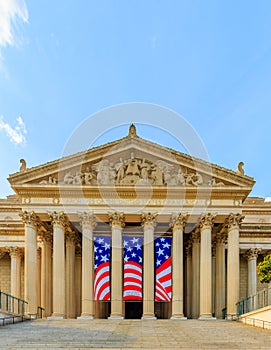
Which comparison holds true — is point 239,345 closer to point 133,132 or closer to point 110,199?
point 110,199

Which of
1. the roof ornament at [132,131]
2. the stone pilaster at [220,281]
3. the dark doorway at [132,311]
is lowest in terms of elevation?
the dark doorway at [132,311]

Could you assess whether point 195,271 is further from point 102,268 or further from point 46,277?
point 46,277

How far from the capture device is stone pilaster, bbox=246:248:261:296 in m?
46.6

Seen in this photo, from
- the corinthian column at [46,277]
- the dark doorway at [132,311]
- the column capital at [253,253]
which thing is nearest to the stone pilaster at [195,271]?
the dark doorway at [132,311]

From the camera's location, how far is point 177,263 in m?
37.2

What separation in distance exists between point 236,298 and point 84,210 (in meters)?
14.6

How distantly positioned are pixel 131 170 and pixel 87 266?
892 centimetres

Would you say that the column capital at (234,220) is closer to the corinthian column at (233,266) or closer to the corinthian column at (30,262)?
the corinthian column at (233,266)

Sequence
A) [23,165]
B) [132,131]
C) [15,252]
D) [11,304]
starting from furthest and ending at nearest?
1. [15,252]
2. [132,131]
3. [23,165]
4. [11,304]

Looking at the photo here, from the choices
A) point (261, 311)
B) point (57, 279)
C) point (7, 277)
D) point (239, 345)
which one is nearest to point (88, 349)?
point (239, 345)

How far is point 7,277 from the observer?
4934 centimetres

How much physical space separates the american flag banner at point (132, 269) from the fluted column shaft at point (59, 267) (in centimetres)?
521

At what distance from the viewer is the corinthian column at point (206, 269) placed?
3647cm

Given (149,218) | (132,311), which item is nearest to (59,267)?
(149,218)
